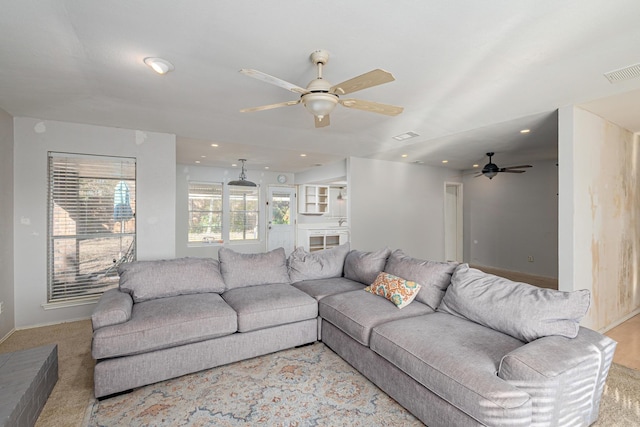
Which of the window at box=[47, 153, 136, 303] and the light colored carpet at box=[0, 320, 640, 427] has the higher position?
the window at box=[47, 153, 136, 303]

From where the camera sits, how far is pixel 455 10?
1.70m

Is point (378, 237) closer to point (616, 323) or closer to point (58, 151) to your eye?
point (616, 323)

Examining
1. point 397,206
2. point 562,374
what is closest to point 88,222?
point 562,374

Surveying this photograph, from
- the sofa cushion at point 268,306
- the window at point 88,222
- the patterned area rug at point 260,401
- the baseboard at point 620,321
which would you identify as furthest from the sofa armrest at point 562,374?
the window at point 88,222

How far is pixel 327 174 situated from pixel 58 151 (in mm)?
4647

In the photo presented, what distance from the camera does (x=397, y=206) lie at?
20.7ft

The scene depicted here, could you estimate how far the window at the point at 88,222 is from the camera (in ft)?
11.8

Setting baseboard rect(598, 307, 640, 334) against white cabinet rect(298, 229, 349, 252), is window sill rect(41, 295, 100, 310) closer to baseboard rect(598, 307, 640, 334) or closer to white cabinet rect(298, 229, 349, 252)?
white cabinet rect(298, 229, 349, 252)

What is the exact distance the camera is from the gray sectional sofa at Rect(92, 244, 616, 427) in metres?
1.58

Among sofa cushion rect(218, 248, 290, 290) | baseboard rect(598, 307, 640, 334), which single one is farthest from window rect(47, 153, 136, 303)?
baseboard rect(598, 307, 640, 334)

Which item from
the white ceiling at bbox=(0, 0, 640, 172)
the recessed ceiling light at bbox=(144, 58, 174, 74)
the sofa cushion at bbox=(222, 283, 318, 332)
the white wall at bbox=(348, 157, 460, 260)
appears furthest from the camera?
the white wall at bbox=(348, 157, 460, 260)

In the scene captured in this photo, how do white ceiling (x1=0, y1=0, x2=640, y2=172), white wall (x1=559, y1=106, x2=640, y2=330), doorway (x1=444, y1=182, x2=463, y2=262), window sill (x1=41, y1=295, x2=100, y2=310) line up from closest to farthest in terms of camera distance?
1. white ceiling (x1=0, y1=0, x2=640, y2=172)
2. white wall (x1=559, y1=106, x2=640, y2=330)
3. window sill (x1=41, y1=295, x2=100, y2=310)
4. doorway (x1=444, y1=182, x2=463, y2=262)

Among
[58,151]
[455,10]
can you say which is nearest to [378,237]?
[455,10]

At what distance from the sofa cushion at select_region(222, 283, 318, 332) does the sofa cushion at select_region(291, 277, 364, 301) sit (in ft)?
0.40
